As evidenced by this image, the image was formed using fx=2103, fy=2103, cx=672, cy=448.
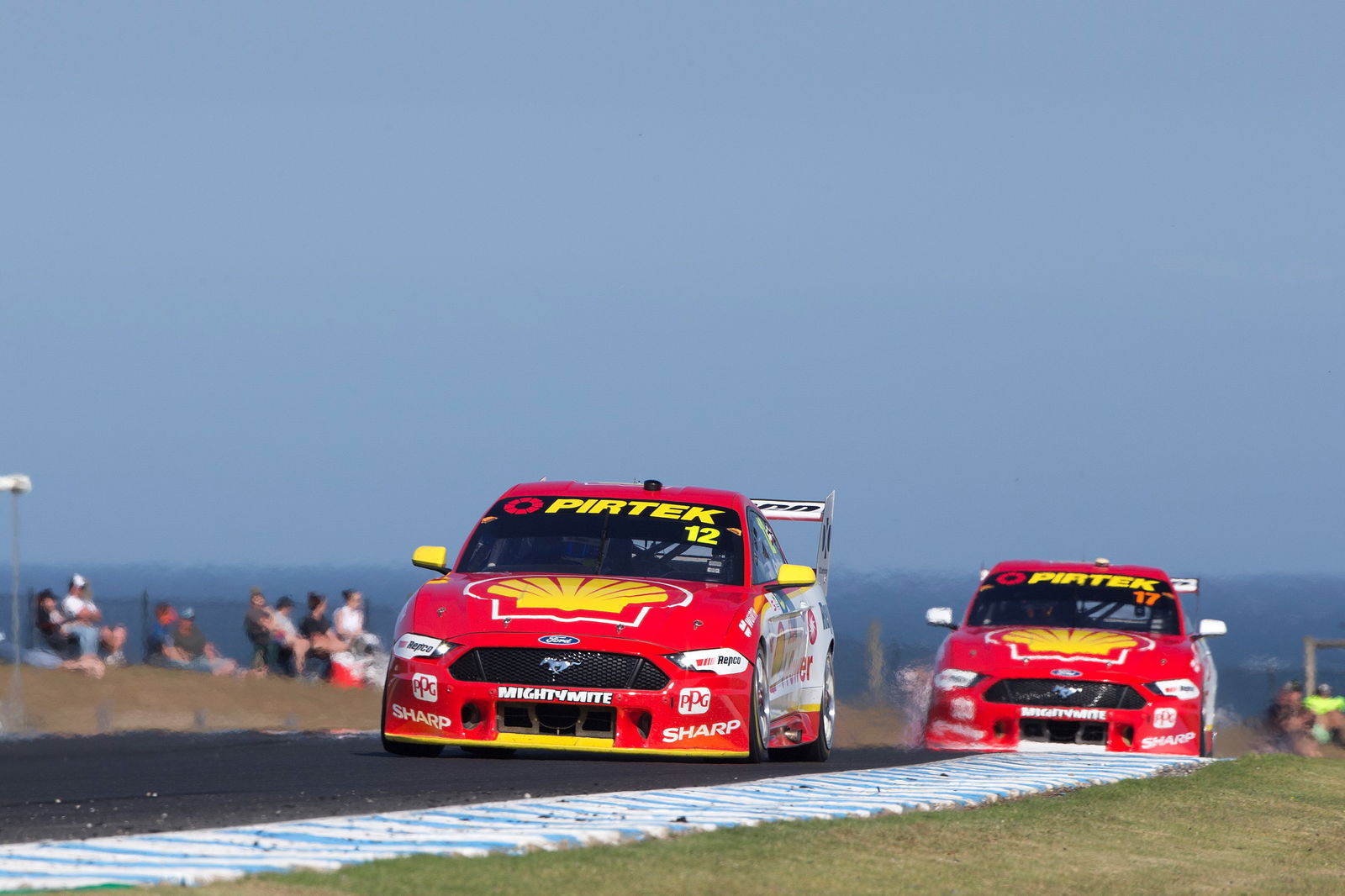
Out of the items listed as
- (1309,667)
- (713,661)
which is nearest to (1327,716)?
(1309,667)

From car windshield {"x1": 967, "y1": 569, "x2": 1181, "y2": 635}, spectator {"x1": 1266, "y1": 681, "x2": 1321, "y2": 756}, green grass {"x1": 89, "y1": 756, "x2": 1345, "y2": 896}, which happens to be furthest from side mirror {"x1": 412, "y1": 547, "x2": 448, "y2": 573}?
spectator {"x1": 1266, "y1": 681, "x2": 1321, "y2": 756}

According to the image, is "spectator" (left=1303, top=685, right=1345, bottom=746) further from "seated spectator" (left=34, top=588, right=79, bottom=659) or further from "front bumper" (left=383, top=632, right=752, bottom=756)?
"front bumper" (left=383, top=632, right=752, bottom=756)

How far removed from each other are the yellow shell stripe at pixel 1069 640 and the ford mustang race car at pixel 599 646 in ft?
12.7

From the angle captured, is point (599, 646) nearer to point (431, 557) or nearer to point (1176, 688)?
point (431, 557)

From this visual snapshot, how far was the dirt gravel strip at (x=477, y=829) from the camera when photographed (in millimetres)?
5941

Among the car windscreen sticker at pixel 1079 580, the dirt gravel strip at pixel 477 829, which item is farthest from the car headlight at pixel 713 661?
the car windscreen sticker at pixel 1079 580

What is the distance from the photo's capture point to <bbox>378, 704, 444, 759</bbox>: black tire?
11.0 meters

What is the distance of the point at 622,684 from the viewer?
34.7 feet

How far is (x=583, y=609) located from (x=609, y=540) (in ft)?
3.77

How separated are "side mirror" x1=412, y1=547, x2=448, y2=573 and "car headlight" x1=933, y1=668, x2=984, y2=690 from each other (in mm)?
5080

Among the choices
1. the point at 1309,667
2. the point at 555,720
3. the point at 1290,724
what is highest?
the point at 555,720

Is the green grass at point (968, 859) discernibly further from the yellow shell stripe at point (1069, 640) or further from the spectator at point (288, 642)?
the spectator at point (288, 642)

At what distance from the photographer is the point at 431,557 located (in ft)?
38.4

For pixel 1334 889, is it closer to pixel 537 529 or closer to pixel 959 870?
pixel 959 870
